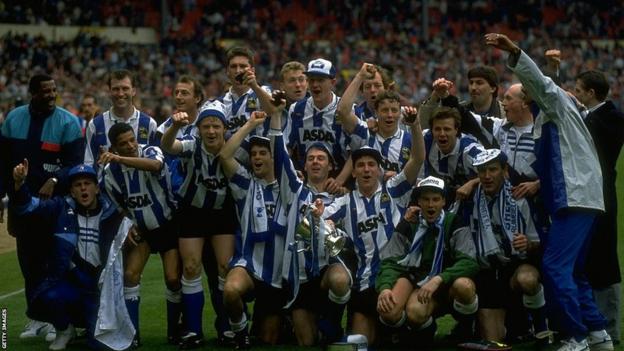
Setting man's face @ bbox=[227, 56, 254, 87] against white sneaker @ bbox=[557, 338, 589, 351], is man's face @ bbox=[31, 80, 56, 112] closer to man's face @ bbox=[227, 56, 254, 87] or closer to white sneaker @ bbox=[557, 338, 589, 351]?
man's face @ bbox=[227, 56, 254, 87]

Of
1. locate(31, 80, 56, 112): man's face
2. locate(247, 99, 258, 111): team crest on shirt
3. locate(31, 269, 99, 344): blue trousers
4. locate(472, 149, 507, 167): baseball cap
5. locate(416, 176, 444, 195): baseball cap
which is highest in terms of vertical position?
locate(31, 80, 56, 112): man's face

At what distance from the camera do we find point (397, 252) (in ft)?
26.6

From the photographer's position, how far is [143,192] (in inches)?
337

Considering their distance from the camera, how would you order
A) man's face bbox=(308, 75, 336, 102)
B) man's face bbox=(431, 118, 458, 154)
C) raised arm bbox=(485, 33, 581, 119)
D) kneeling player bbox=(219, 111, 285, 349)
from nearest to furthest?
raised arm bbox=(485, 33, 581, 119) < kneeling player bbox=(219, 111, 285, 349) < man's face bbox=(431, 118, 458, 154) < man's face bbox=(308, 75, 336, 102)

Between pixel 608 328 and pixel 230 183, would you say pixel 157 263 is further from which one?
A: pixel 608 328

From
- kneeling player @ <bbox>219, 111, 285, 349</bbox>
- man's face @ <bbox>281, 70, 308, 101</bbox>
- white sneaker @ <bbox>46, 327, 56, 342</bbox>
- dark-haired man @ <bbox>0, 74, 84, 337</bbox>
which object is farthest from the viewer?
man's face @ <bbox>281, 70, 308, 101</bbox>

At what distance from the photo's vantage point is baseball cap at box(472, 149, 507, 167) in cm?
795

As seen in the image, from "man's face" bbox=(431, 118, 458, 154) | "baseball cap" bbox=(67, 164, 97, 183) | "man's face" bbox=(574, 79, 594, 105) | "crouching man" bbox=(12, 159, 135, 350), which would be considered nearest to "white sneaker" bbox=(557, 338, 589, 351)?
"man's face" bbox=(574, 79, 594, 105)

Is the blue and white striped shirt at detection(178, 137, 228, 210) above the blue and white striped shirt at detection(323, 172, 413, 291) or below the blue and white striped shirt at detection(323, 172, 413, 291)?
above

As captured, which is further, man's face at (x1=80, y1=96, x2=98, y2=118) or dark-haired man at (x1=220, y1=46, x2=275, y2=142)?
man's face at (x1=80, y1=96, x2=98, y2=118)

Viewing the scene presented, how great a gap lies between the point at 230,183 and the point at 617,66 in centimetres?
3492

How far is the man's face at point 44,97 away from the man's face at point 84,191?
821 mm

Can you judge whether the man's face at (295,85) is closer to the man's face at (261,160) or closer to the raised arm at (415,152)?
the man's face at (261,160)

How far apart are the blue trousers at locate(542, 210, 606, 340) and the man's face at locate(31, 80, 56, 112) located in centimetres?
410
